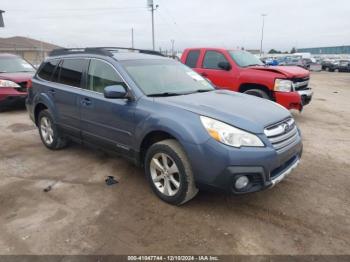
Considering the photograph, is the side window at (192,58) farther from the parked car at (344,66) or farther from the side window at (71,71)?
the parked car at (344,66)

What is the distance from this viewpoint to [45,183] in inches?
170

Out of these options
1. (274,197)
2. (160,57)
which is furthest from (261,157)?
(160,57)

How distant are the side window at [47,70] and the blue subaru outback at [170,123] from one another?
0.72ft

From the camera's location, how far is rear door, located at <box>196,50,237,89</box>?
7.97m

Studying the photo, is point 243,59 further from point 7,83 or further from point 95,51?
point 7,83

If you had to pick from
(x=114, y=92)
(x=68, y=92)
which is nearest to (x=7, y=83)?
(x=68, y=92)

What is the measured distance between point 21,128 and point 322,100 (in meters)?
10.3

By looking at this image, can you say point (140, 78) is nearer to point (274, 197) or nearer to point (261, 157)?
point (261, 157)

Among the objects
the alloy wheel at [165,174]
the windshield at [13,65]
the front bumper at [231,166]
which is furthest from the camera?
the windshield at [13,65]

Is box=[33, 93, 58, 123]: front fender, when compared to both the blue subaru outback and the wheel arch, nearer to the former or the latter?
the blue subaru outback

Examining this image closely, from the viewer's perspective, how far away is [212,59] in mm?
8438

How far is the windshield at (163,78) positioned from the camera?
13.3ft

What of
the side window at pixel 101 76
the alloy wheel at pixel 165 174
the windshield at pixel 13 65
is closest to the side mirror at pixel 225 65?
the side window at pixel 101 76

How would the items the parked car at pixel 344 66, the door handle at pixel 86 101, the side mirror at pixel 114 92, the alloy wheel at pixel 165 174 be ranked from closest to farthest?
1. the alloy wheel at pixel 165 174
2. the side mirror at pixel 114 92
3. the door handle at pixel 86 101
4. the parked car at pixel 344 66
